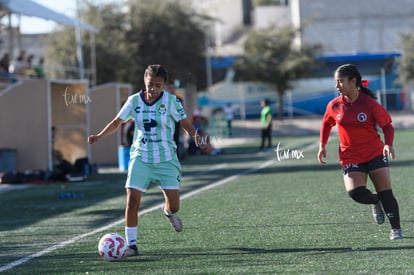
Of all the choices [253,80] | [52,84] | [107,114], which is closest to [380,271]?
[52,84]

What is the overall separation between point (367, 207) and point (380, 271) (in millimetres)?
4830

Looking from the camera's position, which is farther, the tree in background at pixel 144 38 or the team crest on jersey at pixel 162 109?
the tree in background at pixel 144 38

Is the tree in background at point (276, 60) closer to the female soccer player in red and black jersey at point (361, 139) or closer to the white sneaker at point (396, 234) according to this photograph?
the female soccer player in red and black jersey at point (361, 139)

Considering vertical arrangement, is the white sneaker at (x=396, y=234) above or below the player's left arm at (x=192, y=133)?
below

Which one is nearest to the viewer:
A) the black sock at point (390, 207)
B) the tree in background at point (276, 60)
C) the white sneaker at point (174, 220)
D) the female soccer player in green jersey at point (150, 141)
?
the female soccer player in green jersey at point (150, 141)

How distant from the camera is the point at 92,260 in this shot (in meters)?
8.48

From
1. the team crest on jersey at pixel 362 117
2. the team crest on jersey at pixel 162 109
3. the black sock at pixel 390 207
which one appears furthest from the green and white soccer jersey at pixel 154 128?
the black sock at pixel 390 207

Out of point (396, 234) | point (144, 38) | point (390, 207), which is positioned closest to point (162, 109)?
point (390, 207)

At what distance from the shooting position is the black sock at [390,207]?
29.0 feet

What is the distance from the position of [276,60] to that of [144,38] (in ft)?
31.8

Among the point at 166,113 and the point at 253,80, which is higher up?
the point at 253,80

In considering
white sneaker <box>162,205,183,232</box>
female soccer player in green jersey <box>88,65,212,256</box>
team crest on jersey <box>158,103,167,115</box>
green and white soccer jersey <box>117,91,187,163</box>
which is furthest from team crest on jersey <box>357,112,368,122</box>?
white sneaker <box>162,205,183,232</box>

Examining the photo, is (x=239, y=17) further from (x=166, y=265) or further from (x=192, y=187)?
(x=166, y=265)

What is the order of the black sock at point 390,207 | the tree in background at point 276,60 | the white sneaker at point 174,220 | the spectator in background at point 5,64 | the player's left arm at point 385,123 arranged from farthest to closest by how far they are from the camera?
the tree in background at point 276,60, the spectator in background at point 5,64, the white sneaker at point 174,220, the black sock at point 390,207, the player's left arm at point 385,123
